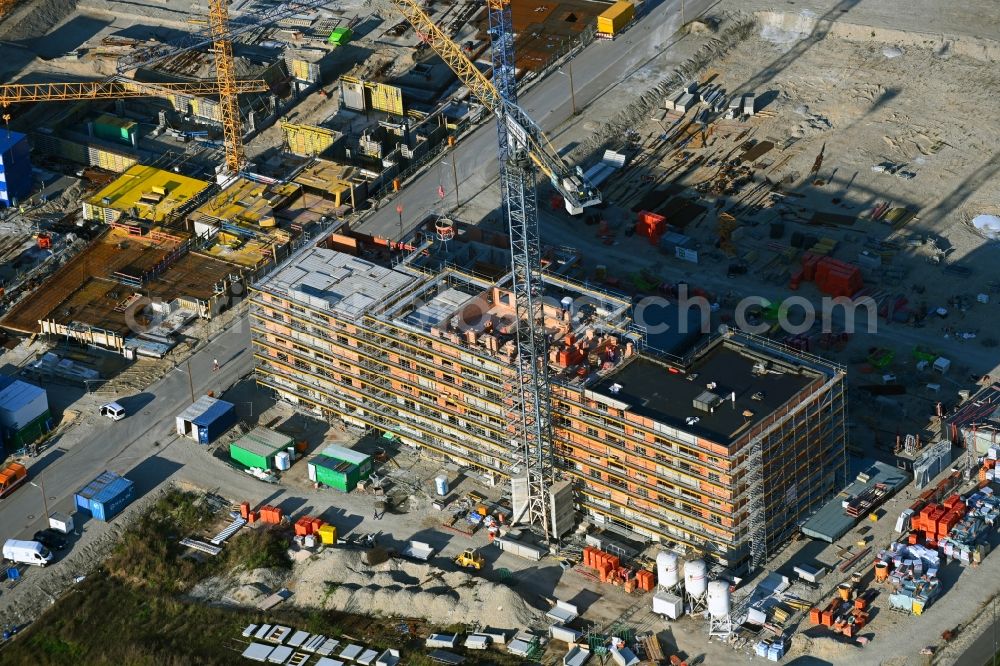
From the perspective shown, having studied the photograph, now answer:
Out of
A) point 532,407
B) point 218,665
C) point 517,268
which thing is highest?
point 517,268

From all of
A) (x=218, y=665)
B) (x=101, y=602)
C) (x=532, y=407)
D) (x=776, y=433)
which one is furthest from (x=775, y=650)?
(x=101, y=602)

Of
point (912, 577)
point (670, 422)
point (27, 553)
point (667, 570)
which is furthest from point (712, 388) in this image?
point (27, 553)

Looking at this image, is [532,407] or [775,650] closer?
[775,650]

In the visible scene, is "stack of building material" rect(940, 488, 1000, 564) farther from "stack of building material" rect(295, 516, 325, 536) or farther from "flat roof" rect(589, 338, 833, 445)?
"stack of building material" rect(295, 516, 325, 536)

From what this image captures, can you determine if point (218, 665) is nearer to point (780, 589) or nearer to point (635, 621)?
point (635, 621)

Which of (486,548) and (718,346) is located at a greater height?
(718,346)
